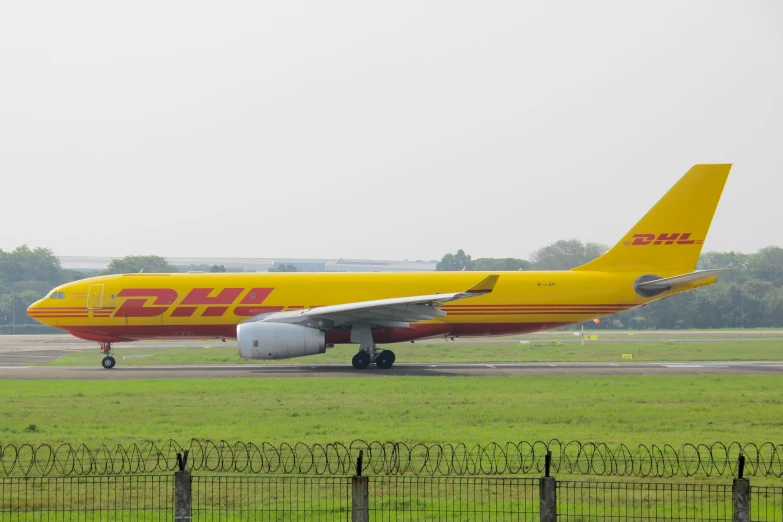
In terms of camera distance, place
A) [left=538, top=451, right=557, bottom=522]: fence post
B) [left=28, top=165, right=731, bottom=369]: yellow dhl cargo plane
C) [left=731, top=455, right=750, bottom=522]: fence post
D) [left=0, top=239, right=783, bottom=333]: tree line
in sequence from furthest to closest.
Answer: [left=0, top=239, right=783, bottom=333]: tree line → [left=28, top=165, right=731, bottom=369]: yellow dhl cargo plane → [left=538, top=451, right=557, bottom=522]: fence post → [left=731, top=455, right=750, bottom=522]: fence post

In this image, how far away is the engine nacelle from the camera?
30.4 meters

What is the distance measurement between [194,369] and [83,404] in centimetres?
1249

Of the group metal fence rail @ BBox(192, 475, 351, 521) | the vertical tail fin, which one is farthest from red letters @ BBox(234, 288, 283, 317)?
metal fence rail @ BBox(192, 475, 351, 521)

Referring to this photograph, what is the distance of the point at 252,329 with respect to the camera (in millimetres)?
30578

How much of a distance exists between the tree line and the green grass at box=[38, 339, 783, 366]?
84.3ft

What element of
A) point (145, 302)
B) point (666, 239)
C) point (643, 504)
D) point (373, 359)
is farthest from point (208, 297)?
point (643, 504)

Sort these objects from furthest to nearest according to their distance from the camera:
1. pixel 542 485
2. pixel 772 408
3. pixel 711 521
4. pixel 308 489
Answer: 1. pixel 772 408
2. pixel 308 489
3. pixel 711 521
4. pixel 542 485

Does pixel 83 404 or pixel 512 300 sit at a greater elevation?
pixel 512 300

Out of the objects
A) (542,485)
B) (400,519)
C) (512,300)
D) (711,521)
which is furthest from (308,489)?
(512,300)

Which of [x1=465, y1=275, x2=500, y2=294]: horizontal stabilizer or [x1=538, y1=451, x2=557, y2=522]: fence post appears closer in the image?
[x1=538, y1=451, x2=557, y2=522]: fence post

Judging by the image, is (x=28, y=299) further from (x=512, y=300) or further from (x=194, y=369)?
(x=512, y=300)

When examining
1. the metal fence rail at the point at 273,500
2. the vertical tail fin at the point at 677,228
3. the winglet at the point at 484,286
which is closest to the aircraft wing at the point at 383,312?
the winglet at the point at 484,286

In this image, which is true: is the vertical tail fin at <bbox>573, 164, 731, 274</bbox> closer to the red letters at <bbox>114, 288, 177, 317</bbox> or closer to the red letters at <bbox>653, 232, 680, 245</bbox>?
the red letters at <bbox>653, 232, 680, 245</bbox>

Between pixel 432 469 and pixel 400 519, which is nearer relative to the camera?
pixel 400 519
